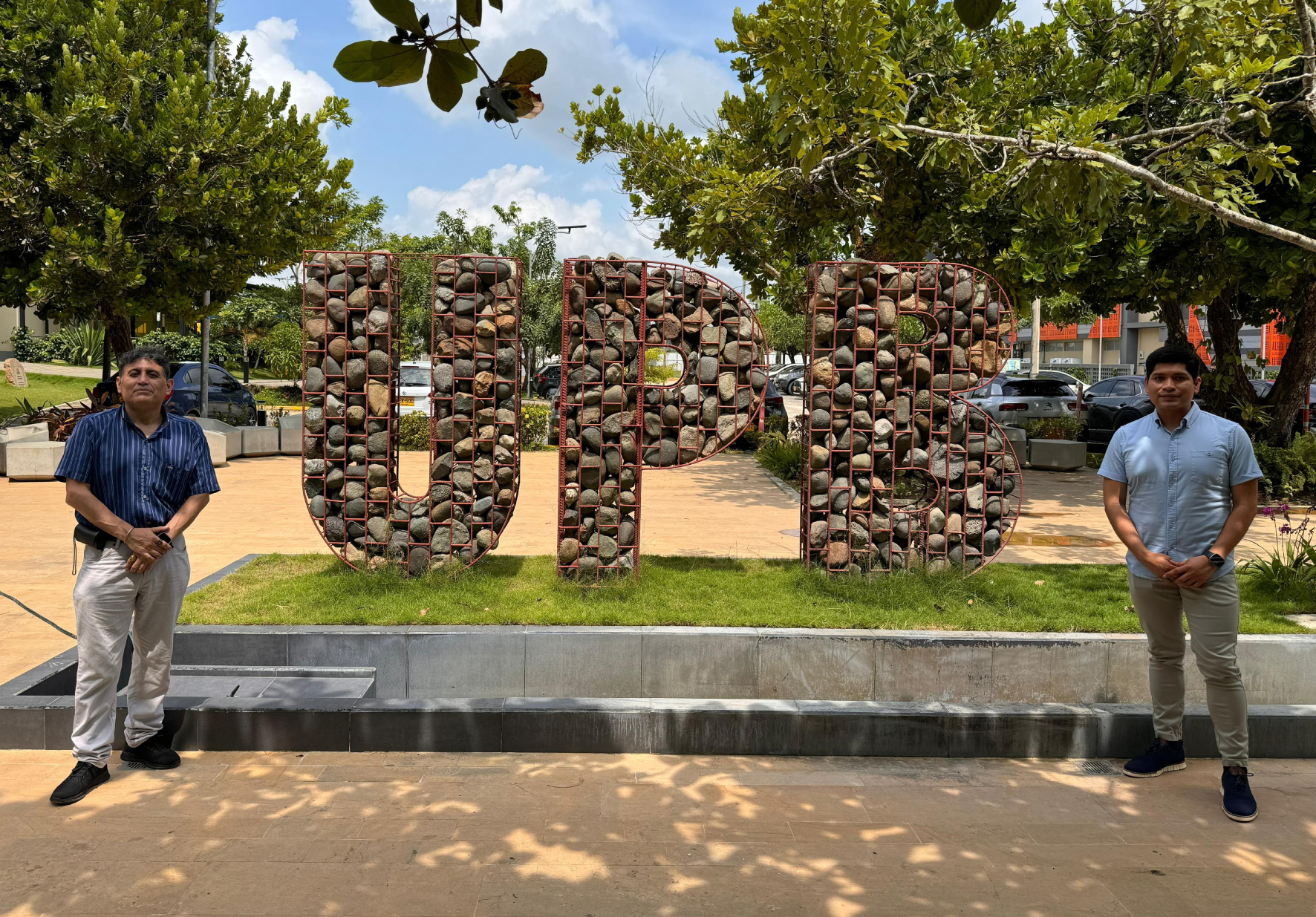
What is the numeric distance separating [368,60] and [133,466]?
2692 mm

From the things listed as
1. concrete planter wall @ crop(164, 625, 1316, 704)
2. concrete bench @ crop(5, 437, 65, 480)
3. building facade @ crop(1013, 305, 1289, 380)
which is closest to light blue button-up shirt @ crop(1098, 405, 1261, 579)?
concrete planter wall @ crop(164, 625, 1316, 704)

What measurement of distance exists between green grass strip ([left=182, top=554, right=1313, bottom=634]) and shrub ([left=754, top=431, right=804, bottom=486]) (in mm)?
6925

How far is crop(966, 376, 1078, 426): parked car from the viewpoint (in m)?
20.4

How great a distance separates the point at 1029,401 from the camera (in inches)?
805

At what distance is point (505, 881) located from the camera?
135 inches

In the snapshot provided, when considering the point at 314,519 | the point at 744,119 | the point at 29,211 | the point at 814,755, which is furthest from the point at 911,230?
the point at 29,211

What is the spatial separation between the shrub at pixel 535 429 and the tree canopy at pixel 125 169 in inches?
220

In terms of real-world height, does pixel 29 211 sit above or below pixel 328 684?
above

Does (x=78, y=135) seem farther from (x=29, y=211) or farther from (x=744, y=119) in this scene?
(x=744, y=119)

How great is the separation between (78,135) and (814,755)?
13927 mm

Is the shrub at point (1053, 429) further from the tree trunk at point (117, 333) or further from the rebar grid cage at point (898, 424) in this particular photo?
the tree trunk at point (117, 333)

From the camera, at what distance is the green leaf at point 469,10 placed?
7.69 ft

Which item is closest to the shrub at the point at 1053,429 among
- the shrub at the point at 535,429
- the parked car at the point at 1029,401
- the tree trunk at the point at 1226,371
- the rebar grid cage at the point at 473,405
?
the parked car at the point at 1029,401

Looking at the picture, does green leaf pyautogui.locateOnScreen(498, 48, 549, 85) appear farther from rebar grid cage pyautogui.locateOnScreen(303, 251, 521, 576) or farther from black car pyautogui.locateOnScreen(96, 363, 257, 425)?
black car pyautogui.locateOnScreen(96, 363, 257, 425)
